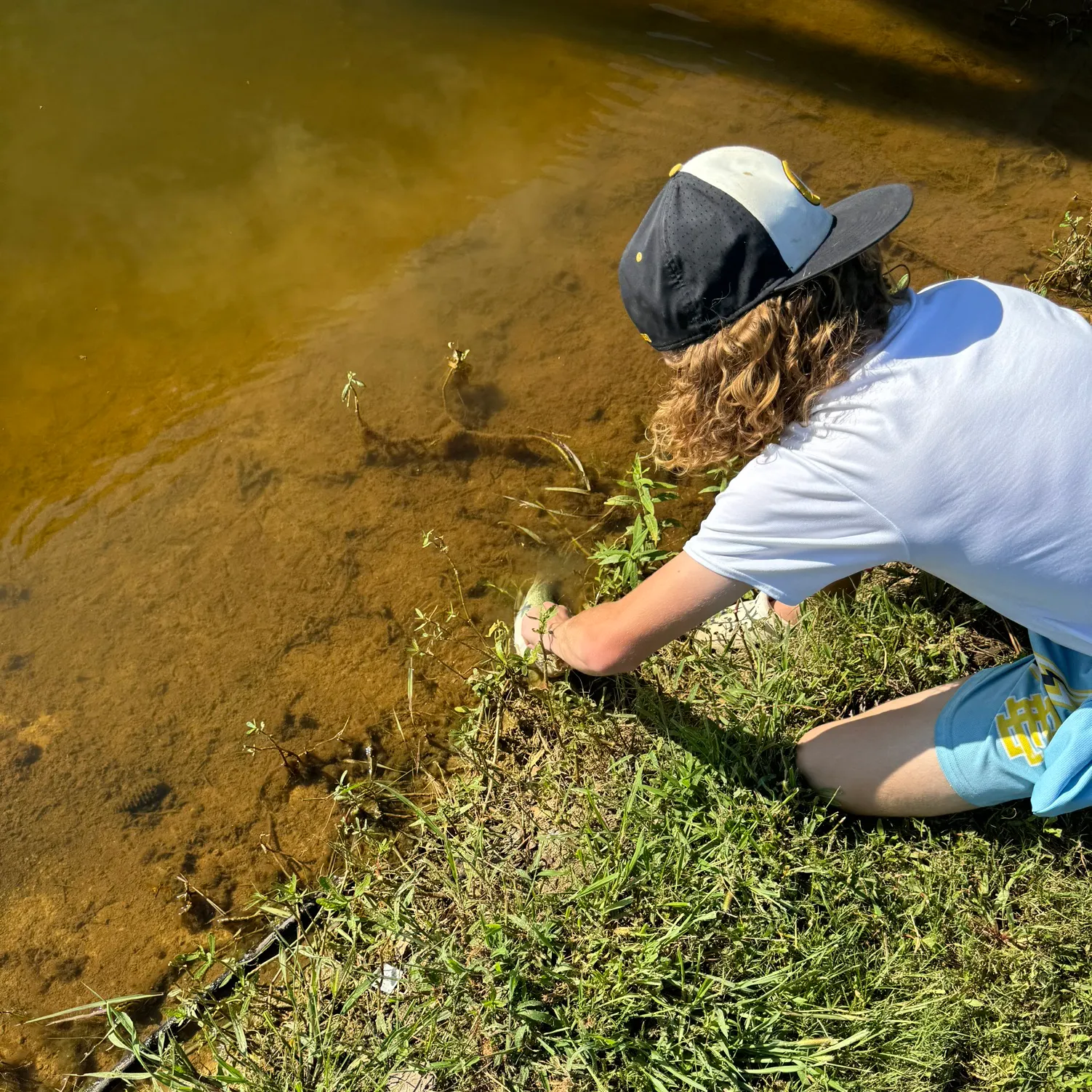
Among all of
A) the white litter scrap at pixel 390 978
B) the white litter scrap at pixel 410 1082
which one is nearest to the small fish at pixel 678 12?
the white litter scrap at pixel 390 978

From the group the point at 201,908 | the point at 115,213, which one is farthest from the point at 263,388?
the point at 201,908

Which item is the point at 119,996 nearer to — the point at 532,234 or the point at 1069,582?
the point at 1069,582

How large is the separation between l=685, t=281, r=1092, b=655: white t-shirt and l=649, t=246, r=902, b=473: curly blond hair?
3cm

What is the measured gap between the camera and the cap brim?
130 centimetres

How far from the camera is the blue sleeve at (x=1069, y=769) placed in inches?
61.9

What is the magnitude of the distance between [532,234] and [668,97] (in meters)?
0.82

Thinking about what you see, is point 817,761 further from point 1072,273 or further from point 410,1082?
point 1072,273

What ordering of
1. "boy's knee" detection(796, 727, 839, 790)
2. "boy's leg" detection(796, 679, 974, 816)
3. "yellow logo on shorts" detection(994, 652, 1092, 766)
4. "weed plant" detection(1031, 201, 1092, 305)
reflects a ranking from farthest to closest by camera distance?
"weed plant" detection(1031, 201, 1092, 305) < "boy's knee" detection(796, 727, 839, 790) < "boy's leg" detection(796, 679, 974, 816) < "yellow logo on shorts" detection(994, 652, 1092, 766)

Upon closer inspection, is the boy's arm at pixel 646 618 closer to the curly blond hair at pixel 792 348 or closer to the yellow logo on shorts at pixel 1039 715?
the curly blond hair at pixel 792 348

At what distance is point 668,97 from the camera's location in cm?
316

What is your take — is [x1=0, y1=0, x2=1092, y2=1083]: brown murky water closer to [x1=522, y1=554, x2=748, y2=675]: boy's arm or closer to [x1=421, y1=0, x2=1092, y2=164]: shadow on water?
[x1=421, y1=0, x2=1092, y2=164]: shadow on water

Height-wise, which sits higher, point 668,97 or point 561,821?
point 668,97

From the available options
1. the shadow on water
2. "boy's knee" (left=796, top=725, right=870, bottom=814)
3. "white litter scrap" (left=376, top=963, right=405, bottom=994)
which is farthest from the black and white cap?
the shadow on water

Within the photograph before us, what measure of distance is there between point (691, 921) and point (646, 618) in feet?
2.27
